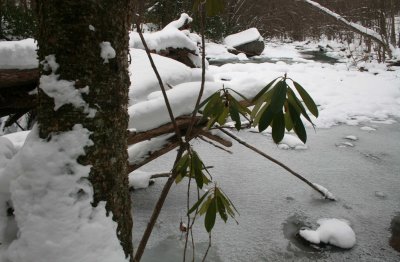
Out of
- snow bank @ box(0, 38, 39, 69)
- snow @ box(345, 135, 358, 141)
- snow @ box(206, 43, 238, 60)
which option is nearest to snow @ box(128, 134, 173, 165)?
snow bank @ box(0, 38, 39, 69)

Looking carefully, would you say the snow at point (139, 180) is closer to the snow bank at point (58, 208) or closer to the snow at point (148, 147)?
the snow at point (148, 147)

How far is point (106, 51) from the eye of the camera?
1.94 ft

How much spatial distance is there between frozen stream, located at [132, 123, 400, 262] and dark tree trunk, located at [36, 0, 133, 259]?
1.06 m

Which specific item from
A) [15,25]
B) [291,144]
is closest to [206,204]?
[291,144]

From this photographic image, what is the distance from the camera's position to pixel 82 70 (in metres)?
0.58

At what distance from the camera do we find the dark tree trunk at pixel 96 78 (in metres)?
0.56

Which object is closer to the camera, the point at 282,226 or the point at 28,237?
the point at 28,237

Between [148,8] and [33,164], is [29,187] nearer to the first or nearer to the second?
[33,164]

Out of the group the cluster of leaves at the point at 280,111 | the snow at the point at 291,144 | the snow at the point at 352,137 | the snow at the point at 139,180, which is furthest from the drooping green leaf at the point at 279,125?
the snow at the point at 352,137

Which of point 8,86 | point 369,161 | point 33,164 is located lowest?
point 369,161

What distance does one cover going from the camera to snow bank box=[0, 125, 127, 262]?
1.89 feet

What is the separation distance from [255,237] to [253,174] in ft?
2.76

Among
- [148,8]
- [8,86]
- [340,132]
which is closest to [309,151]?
[340,132]

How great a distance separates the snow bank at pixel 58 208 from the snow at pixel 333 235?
4.55ft
